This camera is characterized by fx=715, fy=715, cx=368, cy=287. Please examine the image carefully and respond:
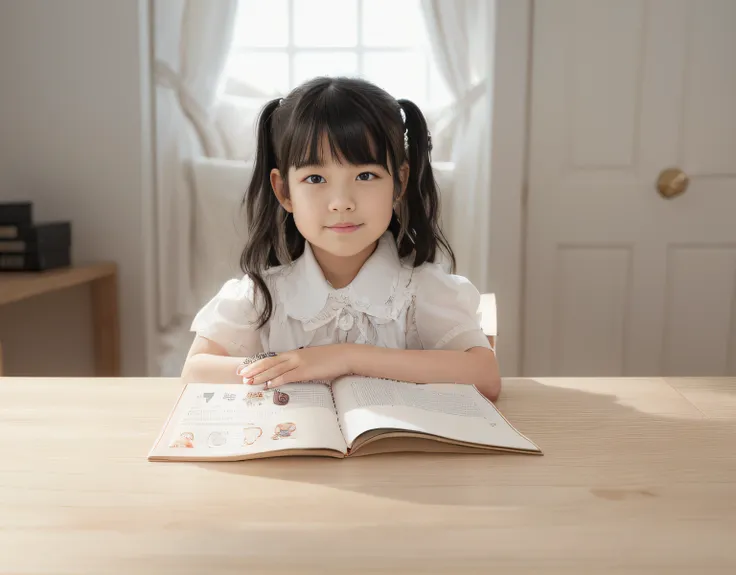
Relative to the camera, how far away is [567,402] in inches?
38.4

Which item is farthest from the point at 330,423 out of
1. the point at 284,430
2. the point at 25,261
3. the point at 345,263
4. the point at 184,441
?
the point at 25,261

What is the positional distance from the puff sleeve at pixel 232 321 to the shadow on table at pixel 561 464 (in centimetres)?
54

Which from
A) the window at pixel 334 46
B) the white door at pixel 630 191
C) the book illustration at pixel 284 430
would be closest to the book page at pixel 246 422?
the book illustration at pixel 284 430

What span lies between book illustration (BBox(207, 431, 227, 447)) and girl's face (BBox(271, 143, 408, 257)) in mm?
471

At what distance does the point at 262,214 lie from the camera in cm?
136

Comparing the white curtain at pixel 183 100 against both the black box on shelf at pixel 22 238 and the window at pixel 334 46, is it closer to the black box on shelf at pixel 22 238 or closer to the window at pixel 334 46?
the window at pixel 334 46

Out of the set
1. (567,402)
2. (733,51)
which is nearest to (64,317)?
(567,402)

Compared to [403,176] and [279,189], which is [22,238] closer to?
[279,189]

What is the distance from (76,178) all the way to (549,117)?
5.12ft

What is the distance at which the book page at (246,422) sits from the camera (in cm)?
76

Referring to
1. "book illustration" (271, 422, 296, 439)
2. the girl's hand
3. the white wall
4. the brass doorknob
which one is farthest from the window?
"book illustration" (271, 422, 296, 439)

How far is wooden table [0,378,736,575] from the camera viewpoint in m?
0.54

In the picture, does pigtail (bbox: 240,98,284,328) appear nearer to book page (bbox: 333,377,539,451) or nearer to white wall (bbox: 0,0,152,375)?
book page (bbox: 333,377,539,451)

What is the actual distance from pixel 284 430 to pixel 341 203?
46 cm
